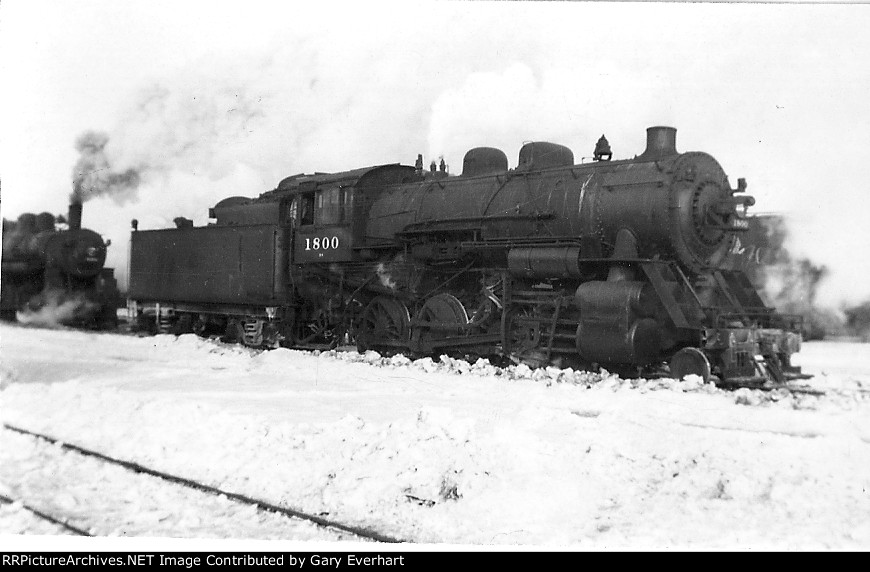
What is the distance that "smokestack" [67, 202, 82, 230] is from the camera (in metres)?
10.5

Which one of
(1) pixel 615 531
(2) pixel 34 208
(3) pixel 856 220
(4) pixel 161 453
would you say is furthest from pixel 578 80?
(2) pixel 34 208

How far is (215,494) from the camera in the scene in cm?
545

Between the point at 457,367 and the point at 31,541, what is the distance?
5.22m

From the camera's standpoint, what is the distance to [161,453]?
6.35m

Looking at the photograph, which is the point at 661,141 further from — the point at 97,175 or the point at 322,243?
the point at 97,175

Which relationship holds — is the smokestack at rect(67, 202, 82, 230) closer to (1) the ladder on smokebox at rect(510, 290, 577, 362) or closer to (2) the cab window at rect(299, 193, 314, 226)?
(2) the cab window at rect(299, 193, 314, 226)

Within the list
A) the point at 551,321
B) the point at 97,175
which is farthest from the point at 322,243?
the point at 551,321

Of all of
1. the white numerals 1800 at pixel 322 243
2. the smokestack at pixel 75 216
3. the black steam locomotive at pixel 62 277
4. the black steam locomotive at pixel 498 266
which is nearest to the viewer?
the black steam locomotive at pixel 498 266

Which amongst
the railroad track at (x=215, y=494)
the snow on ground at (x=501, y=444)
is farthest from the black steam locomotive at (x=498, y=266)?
the railroad track at (x=215, y=494)

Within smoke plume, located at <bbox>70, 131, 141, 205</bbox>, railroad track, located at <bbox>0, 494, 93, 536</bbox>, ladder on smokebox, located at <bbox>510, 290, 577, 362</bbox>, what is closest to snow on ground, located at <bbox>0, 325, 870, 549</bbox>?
railroad track, located at <bbox>0, 494, 93, 536</bbox>

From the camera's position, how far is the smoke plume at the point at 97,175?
27.0 feet

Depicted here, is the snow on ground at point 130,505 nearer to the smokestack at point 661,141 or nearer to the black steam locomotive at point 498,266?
the black steam locomotive at point 498,266

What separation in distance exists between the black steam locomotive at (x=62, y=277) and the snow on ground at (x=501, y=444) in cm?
179

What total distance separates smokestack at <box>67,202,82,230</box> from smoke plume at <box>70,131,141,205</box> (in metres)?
0.15
